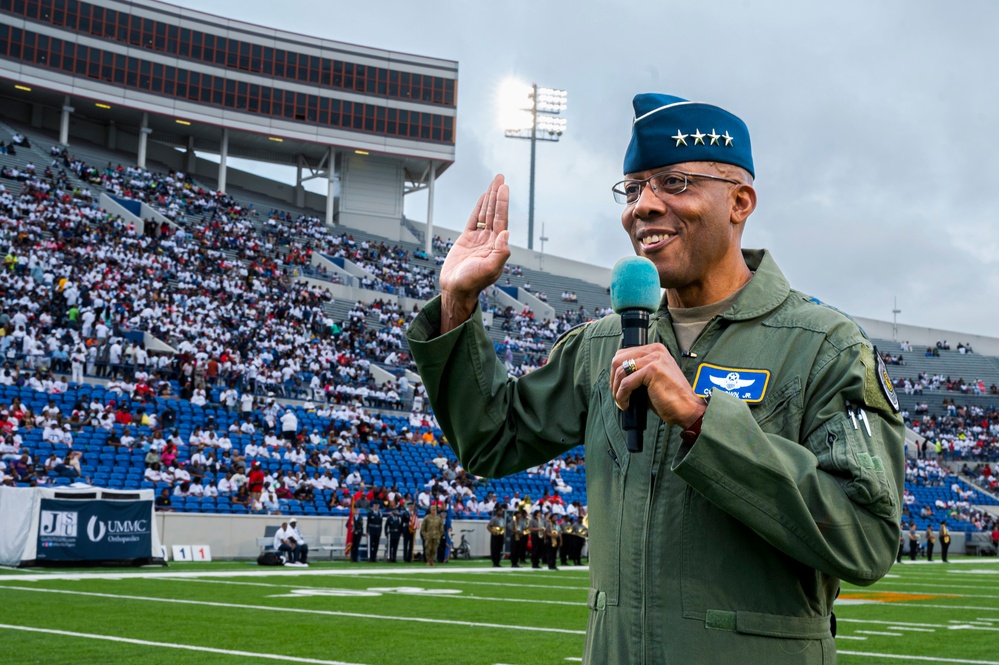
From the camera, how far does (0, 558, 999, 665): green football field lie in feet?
28.5

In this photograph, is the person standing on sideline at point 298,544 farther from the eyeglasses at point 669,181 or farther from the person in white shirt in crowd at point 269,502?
the eyeglasses at point 669,181

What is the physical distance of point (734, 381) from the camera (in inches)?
83.9

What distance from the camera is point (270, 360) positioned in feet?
107

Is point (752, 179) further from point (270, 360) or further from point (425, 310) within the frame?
point (270, 360)

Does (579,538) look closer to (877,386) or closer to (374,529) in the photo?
(374,529)

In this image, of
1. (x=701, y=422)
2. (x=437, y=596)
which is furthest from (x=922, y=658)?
(x=701, y=422)

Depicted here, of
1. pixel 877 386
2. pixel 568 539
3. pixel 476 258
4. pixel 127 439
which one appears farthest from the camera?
pixel 568 539

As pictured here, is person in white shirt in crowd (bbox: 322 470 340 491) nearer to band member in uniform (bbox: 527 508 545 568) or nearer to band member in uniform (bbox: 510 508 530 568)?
band member in uniform (bbox: 510 508 530 568)

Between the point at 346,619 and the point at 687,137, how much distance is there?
9.76 metres

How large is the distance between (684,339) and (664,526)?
441 mm

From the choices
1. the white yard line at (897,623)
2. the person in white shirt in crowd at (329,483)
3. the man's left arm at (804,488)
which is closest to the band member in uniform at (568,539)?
the person in white shirt in crowd at (329,483)

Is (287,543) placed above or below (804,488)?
below

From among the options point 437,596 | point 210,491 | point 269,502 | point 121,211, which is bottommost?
point 437,596

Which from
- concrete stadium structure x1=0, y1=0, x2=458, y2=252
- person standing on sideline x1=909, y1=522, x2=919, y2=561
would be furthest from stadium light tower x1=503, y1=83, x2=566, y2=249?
person standing on sideline x1=909, y1=522, x2=919, y2=561
